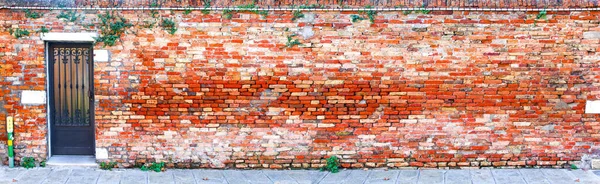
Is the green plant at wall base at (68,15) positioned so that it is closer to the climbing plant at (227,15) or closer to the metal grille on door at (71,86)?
the metal grille on door at (71,86)

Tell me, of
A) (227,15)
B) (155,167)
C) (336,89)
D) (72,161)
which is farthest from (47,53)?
(336,89)

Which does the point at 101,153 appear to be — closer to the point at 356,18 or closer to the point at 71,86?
the point at 71,86

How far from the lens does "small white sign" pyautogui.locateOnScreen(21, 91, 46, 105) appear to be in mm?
7344

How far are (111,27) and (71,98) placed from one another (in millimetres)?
1284

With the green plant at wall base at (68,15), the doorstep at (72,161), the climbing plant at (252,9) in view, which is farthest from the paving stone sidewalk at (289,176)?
the climbing plant at (252,9)

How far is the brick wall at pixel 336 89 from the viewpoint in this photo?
7230 mm

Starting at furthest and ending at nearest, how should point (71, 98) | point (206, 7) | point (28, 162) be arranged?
point (71, 98) < point (28, 162) < point (206, 7)

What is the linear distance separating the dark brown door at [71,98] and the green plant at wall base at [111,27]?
34cm

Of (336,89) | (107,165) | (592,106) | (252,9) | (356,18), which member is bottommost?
(107,165)

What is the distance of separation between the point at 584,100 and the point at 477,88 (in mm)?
1521

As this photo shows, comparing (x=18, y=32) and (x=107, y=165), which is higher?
(x=18, y=32)

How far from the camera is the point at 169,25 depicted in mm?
7219

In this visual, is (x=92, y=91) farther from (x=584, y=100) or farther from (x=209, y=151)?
(x=584, y=100)

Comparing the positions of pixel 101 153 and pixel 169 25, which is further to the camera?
pixel 101 153
